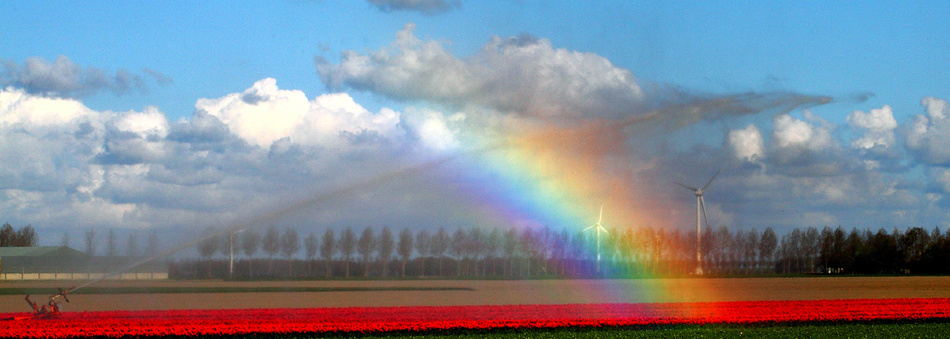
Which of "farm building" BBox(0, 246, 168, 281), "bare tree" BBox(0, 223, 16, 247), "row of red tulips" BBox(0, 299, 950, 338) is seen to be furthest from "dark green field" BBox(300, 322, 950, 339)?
"bare tree" BBox(0, 223, 16, 247)

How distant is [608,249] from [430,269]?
43386mm

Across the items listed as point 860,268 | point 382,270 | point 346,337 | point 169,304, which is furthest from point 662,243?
point 346,337

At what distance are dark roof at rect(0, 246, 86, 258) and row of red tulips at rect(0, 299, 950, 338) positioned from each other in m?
104

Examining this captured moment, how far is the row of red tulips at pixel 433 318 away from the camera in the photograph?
30953 mm

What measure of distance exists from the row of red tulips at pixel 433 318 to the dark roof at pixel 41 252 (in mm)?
103561

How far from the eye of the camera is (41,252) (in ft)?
443

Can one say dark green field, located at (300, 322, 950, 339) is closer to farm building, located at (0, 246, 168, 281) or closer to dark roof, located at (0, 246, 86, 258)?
farm building, located at (0, 246, 168, 281)

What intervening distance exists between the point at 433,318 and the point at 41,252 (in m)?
123

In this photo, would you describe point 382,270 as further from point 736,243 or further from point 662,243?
point 736,243

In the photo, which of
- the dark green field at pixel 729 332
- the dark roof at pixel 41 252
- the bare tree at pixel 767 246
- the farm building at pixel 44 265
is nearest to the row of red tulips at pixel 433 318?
the dark green field at pixel 729 332

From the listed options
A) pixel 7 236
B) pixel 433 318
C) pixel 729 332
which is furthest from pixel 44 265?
pixel 729 332

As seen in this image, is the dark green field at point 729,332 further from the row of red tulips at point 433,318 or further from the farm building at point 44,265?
the farm building at point 44,265

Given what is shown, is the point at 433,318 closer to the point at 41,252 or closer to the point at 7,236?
the point at 41,252

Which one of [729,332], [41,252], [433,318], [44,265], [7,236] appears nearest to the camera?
[729,332]
